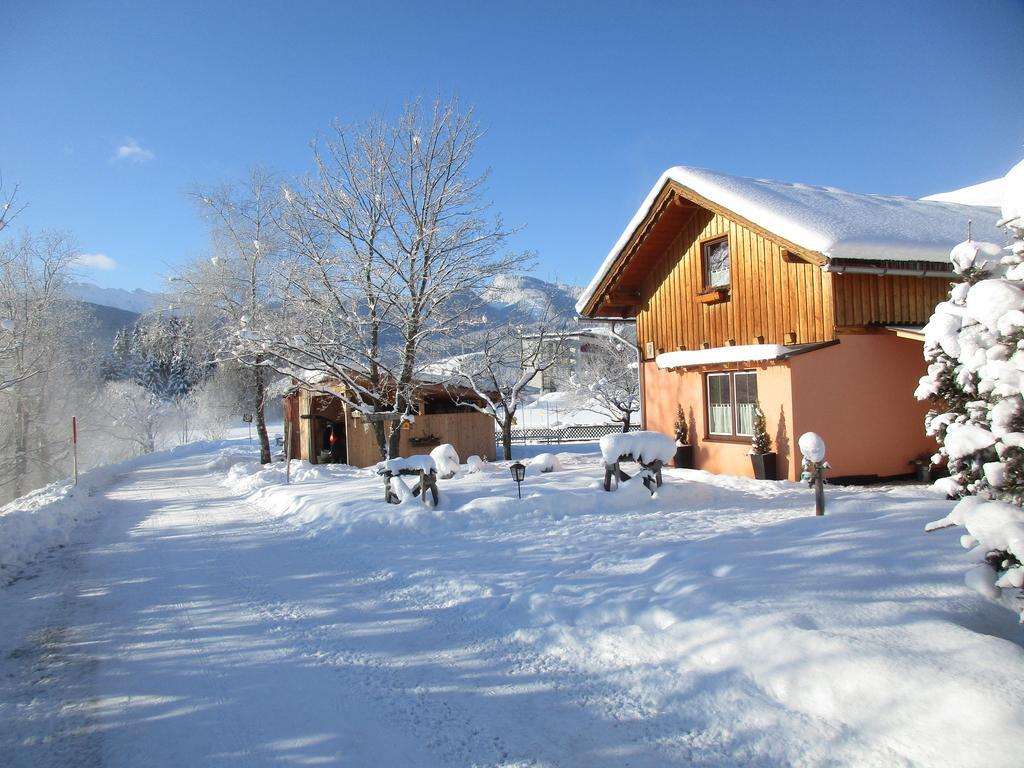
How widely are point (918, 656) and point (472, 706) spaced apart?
2588 mm

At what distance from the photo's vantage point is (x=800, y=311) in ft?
37.3

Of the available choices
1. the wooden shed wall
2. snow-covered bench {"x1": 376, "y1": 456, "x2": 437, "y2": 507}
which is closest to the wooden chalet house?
snow-covered bench {"x1": 376, "y1": 456, "x2": 437, "y2": 507}

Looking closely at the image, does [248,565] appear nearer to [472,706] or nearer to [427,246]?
[472,706]

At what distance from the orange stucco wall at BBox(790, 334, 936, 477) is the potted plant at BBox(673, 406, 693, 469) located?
9.63ft

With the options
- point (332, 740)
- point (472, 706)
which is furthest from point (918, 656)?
point (332, 740)

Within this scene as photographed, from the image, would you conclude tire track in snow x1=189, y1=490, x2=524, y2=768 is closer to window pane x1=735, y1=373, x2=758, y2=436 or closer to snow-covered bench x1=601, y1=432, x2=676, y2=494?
snow-covered bench x1=601, y1=432, x2=676, y2=494

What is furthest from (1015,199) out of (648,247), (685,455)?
(648,247)

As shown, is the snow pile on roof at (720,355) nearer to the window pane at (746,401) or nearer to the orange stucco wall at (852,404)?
the orange stucco wall at (852,404)

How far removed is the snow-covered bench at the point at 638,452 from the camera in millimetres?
9742

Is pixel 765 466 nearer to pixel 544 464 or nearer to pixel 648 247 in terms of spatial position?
pixel 544 464

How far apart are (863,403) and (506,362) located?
11086mm

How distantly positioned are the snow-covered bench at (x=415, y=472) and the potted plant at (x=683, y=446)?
622cm

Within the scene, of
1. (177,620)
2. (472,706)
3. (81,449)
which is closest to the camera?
(472,706)

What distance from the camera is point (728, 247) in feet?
42.5
